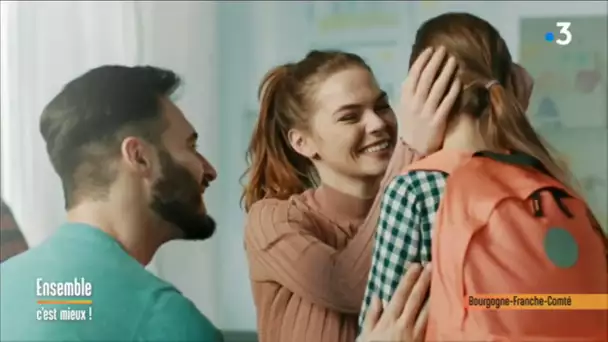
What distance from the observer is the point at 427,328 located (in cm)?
99

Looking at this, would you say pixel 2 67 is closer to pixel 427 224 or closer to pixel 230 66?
pixel 230 66

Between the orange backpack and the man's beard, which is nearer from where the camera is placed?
the orange backpack

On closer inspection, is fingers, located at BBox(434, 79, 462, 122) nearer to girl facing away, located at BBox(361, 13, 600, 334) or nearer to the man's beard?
girl facing away, located at BBox(361, 13, 600, 334)

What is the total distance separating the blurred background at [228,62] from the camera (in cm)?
109

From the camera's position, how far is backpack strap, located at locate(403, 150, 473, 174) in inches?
40.8

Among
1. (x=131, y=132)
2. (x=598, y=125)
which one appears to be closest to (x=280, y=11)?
(x=131, y=132)

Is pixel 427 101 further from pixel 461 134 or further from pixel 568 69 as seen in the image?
pixel 568 69

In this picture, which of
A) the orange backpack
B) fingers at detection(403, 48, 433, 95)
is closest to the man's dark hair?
fingers at detection(403, 48, 433, 95)

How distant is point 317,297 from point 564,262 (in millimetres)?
355

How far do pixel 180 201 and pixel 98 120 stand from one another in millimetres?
177

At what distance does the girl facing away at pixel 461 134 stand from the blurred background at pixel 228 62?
3 cm

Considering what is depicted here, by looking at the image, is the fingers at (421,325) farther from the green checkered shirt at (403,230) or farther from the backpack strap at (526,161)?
the backpack strap at (526,161)

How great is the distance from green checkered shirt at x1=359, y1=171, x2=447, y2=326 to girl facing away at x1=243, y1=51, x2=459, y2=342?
25 millimetres

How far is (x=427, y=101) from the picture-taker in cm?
107
